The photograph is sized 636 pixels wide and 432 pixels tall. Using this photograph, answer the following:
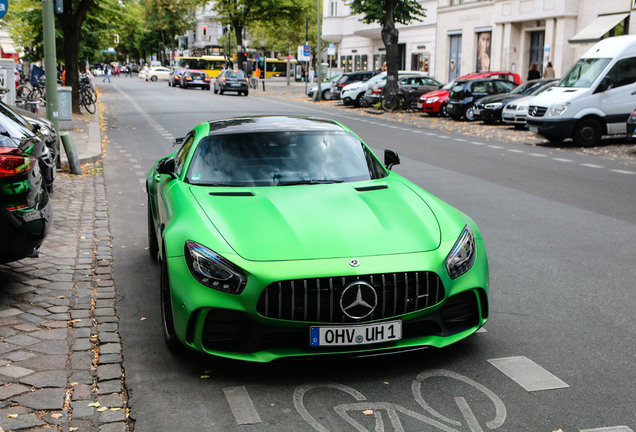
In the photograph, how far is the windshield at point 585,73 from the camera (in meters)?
19.5

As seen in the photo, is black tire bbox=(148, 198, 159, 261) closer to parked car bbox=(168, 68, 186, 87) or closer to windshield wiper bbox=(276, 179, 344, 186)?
windshield wiper bbox=(276, 179, 344, 186)

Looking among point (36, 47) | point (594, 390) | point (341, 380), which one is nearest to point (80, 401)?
point (341, 380)

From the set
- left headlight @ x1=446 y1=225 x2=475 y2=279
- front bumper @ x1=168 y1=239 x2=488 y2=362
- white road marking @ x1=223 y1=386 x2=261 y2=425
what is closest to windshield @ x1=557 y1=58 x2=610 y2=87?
left headlight @ x1=446 y1=225 x2=475 y2=279

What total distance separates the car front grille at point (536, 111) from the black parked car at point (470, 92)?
725cm

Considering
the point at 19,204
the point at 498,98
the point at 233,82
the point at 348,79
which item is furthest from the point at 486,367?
the point at 233,82

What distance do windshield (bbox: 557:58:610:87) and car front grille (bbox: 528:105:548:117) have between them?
110 centimetres

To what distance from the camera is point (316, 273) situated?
13.9 ft

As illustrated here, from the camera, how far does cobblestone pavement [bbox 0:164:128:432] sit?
3979 mm

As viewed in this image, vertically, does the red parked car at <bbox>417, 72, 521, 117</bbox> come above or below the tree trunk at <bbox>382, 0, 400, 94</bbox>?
below

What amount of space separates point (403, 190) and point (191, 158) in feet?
5.21

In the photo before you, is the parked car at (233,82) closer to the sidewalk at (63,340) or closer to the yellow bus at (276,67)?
the sidewalk at (63,340)

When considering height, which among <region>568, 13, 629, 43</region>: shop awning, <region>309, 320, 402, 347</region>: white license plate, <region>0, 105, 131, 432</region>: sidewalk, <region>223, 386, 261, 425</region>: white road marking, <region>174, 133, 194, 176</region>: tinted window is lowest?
<region>0, 105, 131, 432</region>: sidewalk

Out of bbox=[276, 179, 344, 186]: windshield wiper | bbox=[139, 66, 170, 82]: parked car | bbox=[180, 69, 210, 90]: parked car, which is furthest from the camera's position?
bbox=[139, 66, 170, 82]: parked car

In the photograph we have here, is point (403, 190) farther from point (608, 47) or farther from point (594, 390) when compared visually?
point (608, 47)
